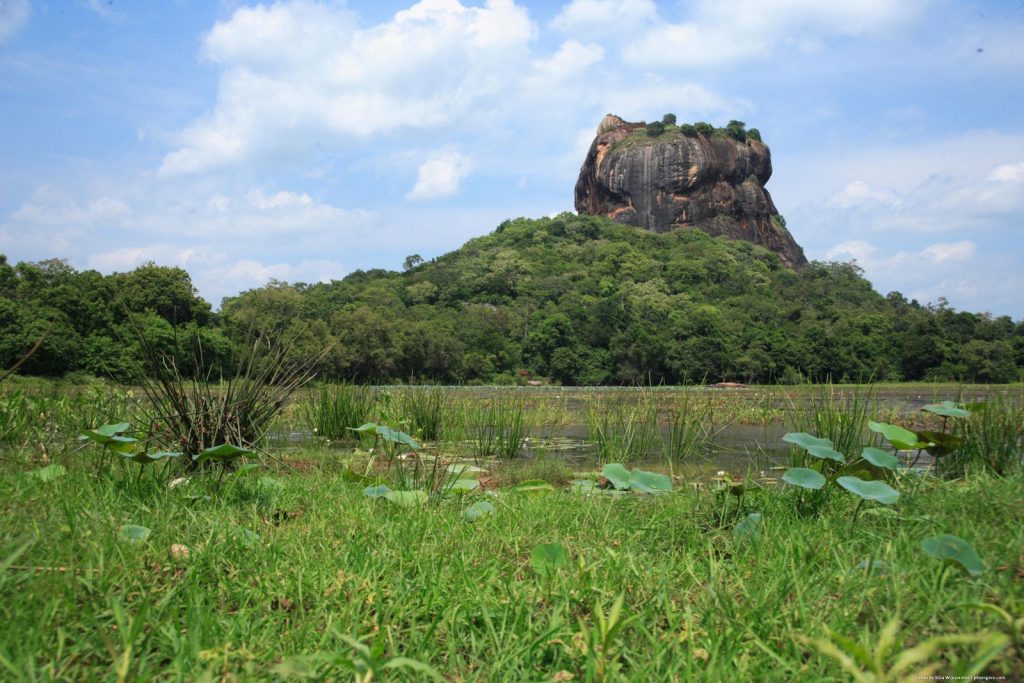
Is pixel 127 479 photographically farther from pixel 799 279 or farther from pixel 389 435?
pixel 799 279

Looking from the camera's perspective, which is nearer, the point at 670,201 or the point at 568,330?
the point at 568,330

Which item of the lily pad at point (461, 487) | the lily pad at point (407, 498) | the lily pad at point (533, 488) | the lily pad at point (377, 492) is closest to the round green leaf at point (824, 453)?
the lily pad at point (533, 488)

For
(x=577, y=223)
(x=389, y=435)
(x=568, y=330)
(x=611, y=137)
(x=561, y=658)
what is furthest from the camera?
(x=611, y=137)

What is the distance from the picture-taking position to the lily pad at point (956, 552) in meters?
1.74

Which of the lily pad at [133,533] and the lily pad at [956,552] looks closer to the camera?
the lily pad at [956,552]

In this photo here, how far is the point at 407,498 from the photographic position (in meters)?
3.01

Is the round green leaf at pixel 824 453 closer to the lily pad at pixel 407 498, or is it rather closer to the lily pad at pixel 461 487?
the lily pad at pixel 461 487

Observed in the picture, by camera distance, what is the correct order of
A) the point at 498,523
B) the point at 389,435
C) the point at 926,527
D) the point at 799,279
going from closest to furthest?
the point at 926,527 → the point at 498,523 → the point at 389,435 → the point at 799,279

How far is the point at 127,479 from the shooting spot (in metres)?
2.95

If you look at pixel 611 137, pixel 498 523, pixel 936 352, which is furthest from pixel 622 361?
pixel 611 137

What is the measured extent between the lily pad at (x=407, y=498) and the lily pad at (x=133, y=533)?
1.07 metres

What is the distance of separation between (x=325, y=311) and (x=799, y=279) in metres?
43.7

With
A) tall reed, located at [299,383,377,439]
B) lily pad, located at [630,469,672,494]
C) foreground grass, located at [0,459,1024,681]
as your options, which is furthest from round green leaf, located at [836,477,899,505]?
tall reed, located at [299,383,377,439]

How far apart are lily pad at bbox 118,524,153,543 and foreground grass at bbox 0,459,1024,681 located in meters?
0.03
